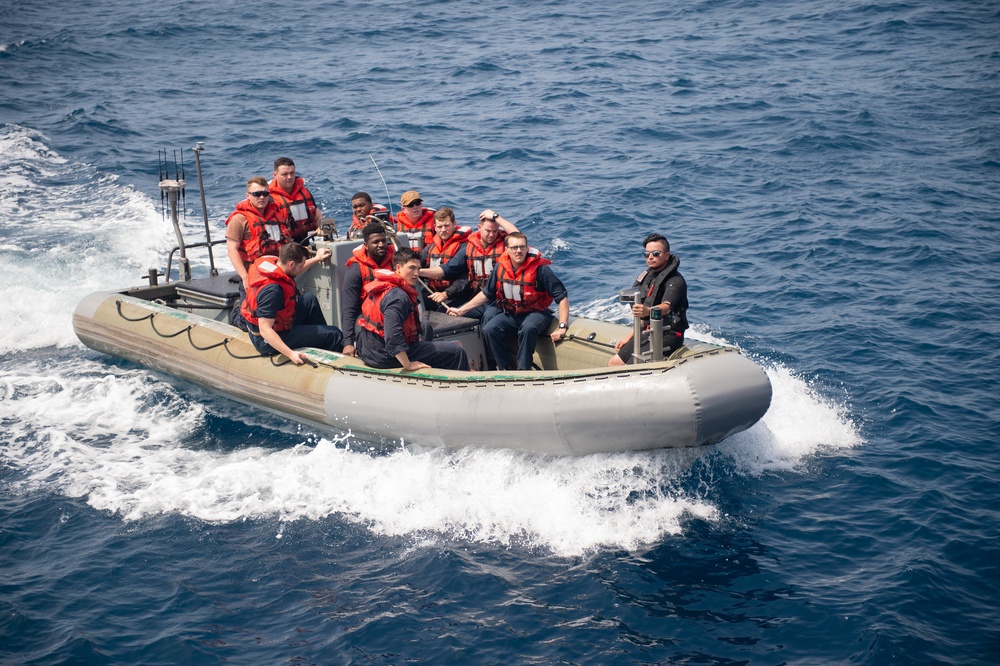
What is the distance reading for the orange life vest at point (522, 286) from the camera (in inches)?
324

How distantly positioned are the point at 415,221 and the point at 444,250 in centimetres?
48

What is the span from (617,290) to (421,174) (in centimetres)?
531

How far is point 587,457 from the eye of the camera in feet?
24.1

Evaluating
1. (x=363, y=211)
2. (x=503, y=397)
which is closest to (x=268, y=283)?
(x=363, y=211)

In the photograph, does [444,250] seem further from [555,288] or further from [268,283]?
[268,283]

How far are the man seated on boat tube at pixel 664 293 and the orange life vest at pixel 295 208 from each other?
336cm

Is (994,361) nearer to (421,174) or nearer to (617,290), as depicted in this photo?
(617,290)

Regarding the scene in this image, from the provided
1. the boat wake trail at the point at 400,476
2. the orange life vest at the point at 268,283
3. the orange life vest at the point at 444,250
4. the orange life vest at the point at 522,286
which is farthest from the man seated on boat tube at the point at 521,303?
the orange life vest at the point at 268,283

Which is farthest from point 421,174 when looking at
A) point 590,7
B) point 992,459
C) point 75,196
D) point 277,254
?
point 590,7

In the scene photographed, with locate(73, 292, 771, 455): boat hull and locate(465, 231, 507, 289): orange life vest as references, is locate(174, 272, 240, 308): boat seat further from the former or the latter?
locate(465, 231, 507, 289): orange life vest

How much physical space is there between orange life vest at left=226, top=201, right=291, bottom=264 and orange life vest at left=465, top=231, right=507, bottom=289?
68.4 inches

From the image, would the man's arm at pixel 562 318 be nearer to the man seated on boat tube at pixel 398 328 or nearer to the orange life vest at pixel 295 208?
the man seated on boat tube at pixel 398 328

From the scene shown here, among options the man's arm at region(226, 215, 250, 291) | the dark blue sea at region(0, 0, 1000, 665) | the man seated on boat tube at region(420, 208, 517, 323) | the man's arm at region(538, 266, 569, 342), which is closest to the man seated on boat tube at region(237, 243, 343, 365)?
the man's arm at region(226, 215, 250, 291)

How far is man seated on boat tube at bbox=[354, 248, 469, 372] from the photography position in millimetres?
7613
